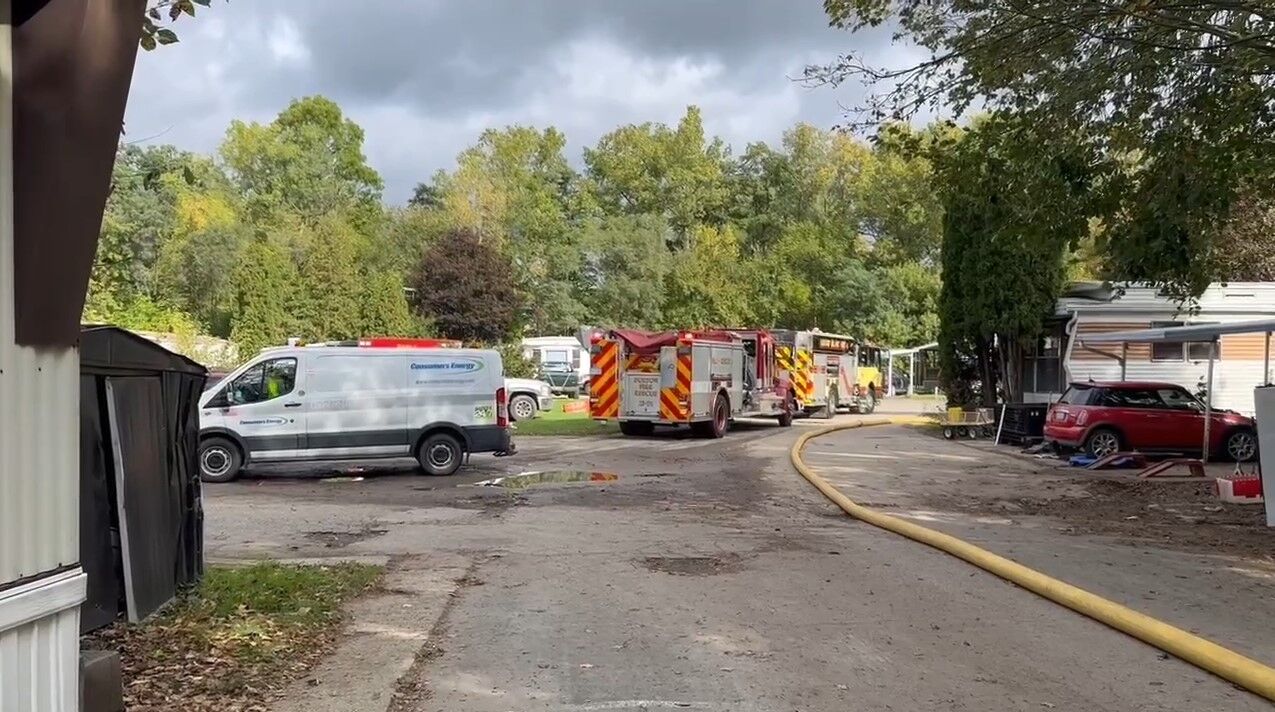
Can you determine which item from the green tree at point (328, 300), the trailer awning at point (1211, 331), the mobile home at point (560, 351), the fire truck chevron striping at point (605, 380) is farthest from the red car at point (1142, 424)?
the mobile home at point (560, 351)

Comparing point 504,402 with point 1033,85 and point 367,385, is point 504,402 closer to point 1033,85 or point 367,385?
point 367,385

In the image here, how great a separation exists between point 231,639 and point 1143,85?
1026 centimetres

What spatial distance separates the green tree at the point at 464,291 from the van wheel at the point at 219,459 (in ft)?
84.3

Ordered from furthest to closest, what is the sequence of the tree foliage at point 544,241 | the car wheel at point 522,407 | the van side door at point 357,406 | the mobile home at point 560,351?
the mobile home at point 560,351 < the tree foliage at point 544,241 < the car wheel at point 522,407 < the van side door at point 357,406

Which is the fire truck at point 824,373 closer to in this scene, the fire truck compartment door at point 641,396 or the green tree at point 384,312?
the fire truck compartment door at point 641,396

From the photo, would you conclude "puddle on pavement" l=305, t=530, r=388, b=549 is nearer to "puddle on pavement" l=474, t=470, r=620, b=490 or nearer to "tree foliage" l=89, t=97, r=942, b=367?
"puddle on pavement" l=474, t=470, r=620, b=490

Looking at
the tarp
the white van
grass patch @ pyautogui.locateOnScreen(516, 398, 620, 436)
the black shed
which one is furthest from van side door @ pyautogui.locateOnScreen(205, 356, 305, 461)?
the tarp

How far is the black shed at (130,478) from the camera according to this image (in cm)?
611

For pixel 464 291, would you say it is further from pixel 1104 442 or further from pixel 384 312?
pixel 1104 442

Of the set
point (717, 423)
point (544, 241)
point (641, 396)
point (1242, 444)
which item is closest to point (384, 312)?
point (641, 396)

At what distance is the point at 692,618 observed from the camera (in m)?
7.01

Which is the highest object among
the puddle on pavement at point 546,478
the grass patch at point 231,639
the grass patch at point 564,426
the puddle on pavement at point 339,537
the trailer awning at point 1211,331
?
the trailer awning at point 1211,331

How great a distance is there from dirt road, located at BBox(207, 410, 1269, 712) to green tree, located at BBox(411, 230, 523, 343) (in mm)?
28697

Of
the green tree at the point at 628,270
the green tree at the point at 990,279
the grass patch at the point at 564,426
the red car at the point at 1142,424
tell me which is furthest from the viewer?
the green tree at the point at 628,270
